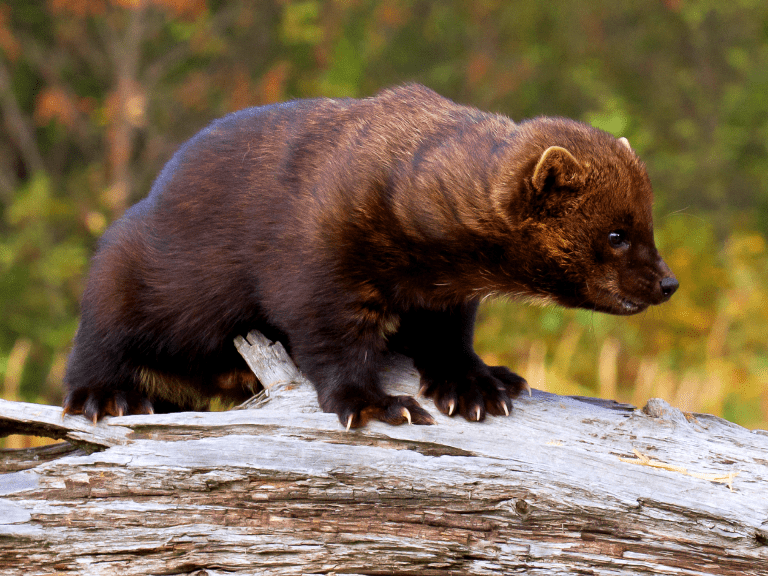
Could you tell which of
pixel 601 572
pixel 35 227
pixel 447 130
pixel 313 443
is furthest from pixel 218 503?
pixel 35 227

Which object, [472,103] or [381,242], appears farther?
[472,103]

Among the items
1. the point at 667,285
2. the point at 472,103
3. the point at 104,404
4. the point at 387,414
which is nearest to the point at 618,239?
the point at 667,285

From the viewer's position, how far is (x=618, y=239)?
298cm

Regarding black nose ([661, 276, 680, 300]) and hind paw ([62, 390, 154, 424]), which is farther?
hind paw ([62, 390, 154, 424])

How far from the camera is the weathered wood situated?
8.97ft

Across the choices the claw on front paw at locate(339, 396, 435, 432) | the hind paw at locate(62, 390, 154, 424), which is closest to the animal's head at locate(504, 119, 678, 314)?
the claw on front paw at locate(339, 396, 435, 432)

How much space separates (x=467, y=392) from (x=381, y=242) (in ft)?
2.02

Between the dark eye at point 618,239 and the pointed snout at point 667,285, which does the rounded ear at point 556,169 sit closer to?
the dark eye at point 618,239

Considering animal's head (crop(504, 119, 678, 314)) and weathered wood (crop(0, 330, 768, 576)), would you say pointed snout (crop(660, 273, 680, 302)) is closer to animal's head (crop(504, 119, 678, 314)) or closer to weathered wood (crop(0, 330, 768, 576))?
animal's head (crop(504, 119, 678, 314))

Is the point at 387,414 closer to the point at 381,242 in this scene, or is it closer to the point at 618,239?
the point at 381,242

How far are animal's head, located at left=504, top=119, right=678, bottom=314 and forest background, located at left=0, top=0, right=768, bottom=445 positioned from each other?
347 cm

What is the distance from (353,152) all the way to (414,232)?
0.37m

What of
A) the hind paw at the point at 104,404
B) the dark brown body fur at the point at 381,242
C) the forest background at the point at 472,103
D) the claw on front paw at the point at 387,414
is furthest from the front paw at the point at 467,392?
the forest background at the point at 472,103

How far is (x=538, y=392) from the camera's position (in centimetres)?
345
